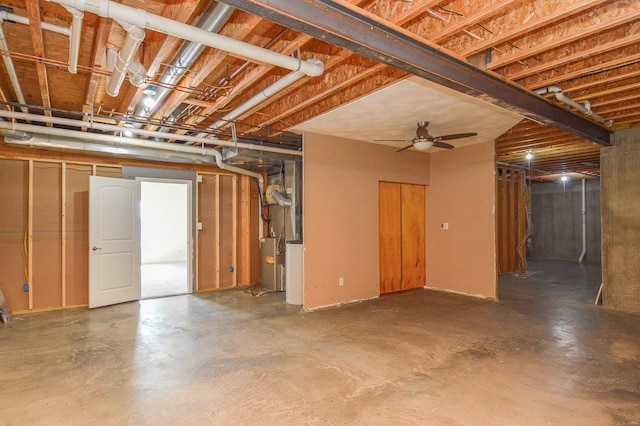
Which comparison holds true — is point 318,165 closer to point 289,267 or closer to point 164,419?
point 289,267

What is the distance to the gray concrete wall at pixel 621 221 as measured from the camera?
4926 millimetres

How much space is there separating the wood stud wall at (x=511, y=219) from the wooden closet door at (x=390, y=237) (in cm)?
334

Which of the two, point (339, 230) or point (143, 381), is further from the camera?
point (339, 230)

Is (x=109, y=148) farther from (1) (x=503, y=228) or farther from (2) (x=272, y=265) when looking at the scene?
(1) (x=503, y=228)

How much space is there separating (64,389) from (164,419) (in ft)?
3.44

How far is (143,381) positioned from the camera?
2.84m

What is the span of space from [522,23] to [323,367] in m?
3.06

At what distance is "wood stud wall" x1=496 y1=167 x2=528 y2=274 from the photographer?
27.0 ft

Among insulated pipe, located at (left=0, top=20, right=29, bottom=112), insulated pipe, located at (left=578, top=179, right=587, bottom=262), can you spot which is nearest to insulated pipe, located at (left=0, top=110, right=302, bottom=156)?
insulated pipe, located at (left=0, top=20, right=29, bottom=112)

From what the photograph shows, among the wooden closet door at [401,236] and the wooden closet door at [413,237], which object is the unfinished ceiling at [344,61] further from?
the wooden closet door at [413,237]

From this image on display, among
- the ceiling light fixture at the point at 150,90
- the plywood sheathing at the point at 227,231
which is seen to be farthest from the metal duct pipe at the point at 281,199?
the ceiling light fixture at the point at 150,90

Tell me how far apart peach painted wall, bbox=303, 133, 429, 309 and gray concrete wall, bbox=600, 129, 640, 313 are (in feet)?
10.2

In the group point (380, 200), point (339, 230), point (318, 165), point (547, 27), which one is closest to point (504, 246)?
point (380, 200)

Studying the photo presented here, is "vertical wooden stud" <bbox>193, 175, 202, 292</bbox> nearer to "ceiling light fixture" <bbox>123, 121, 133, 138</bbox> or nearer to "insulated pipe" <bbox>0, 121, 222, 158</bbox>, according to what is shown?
"insulated pipe" <bbox>0, 121, 222, 158</bbox>
